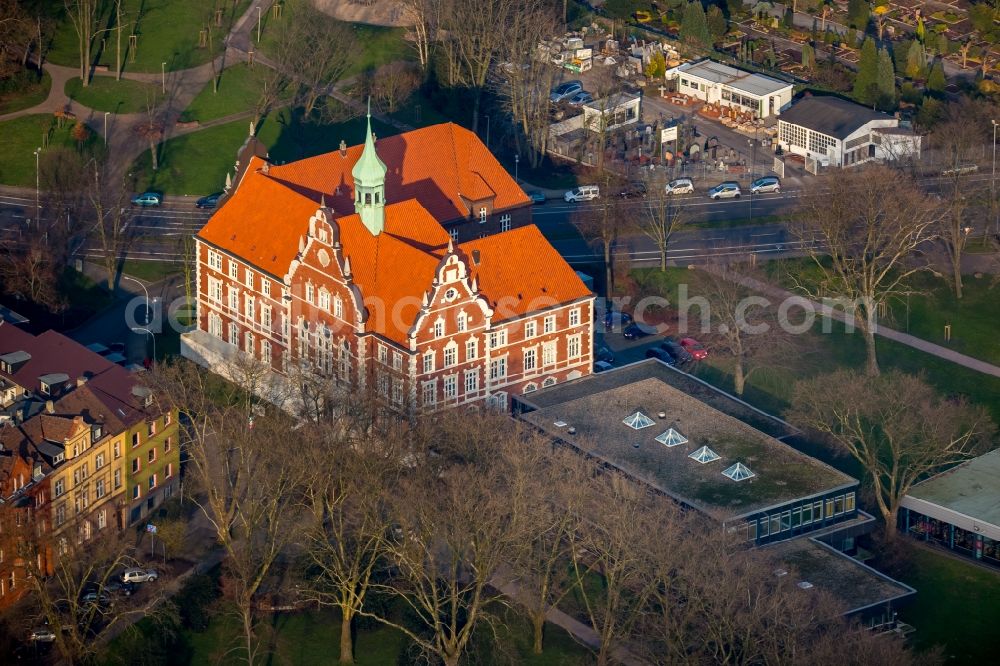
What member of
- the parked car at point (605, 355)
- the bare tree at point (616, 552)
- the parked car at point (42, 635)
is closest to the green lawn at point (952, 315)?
the parked car at point (605, 355)

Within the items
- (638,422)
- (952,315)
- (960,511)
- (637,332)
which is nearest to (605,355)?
(637,332)

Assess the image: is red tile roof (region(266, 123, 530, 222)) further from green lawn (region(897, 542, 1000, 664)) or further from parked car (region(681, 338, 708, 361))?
green lawn (region(897, 542, 1000, 664))

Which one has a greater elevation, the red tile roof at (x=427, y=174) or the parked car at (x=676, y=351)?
the red tile roof at (x=427, y=174)

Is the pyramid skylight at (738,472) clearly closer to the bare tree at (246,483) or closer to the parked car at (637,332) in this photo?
the bare tree at (246,483)

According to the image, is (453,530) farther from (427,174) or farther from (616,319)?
(616,319)

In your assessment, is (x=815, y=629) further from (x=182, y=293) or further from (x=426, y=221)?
(x=182, y=293)

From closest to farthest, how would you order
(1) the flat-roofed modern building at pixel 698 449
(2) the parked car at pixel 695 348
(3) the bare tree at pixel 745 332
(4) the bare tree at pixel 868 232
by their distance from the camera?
1. (1) the flat-roofed modern building at pixel 698 449
2. (3) the bare tree at pixel 745 332
3. (4) the bare tree at pixel 868 232
4. (2) the parked car at pixel 695 348

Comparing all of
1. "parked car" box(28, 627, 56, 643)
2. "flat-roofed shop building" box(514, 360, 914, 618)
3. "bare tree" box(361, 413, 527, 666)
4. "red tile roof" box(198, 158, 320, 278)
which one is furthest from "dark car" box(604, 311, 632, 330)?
"parked car" box(28, 627, 56, 643)
